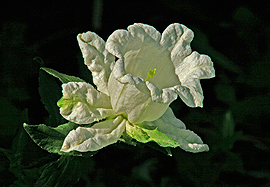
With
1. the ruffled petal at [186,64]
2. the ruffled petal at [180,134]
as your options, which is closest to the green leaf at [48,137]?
the ruffled petal at [180,134]

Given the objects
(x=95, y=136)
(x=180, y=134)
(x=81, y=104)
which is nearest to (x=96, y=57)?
(x=81, y=104)

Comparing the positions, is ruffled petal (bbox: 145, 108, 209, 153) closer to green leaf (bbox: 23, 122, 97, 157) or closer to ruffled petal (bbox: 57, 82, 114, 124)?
ruffled petal (bbox: 57, 82, 114, 124)

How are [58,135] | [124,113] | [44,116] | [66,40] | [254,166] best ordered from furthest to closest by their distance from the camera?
[254,166]
[66,40]
[44,116]
[124,113]
[58,135]

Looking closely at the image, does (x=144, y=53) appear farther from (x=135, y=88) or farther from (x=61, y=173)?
(x=61, y=173)

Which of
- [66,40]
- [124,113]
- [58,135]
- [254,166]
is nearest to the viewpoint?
[58,135]

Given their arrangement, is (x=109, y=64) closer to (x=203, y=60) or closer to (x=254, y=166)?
(x=203, y=60)

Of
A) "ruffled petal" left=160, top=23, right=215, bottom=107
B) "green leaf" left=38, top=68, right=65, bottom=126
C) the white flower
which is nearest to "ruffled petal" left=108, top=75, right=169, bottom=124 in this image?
the white flower

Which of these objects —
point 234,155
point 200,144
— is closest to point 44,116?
point 200,144
